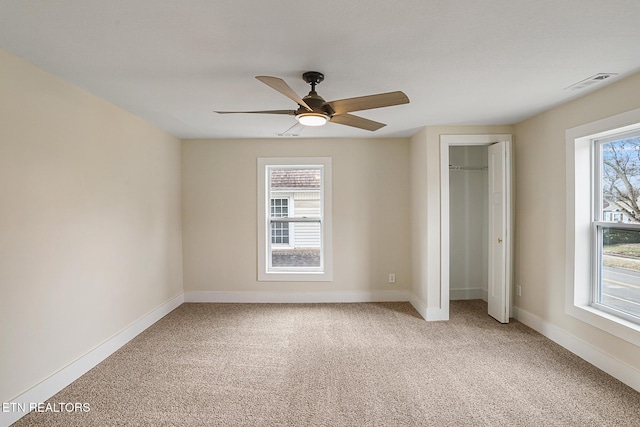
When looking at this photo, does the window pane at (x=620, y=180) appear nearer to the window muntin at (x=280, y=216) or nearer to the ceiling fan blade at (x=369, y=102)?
the ceiling fan blade at (x=369, y=102)

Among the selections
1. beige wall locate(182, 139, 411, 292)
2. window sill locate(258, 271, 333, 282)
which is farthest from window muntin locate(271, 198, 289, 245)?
window sill locate(258, 271, 333, 282)

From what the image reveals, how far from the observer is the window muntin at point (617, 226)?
2.47 meters

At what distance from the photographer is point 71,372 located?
2418mm

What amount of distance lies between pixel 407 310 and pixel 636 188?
258 centimetres

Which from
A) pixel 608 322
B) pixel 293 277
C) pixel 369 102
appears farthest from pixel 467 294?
pixel 369 102

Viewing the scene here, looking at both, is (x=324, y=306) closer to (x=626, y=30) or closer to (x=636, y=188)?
(x=636, y=188)

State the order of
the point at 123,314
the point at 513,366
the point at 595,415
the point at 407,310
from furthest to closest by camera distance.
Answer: the point at 407,310
the point at 123,314
the point at 513,366
the point at 595,415

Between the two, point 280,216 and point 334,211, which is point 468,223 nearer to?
point 334,211

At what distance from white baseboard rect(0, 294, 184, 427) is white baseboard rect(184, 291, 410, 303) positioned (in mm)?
920

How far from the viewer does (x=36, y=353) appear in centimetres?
213

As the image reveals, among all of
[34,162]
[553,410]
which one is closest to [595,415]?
[553,410]

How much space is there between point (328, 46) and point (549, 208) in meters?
2.81

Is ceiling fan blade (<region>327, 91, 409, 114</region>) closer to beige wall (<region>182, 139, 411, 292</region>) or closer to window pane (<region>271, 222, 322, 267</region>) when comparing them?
beige wall (<region>182, 139, 411, 292</region>)

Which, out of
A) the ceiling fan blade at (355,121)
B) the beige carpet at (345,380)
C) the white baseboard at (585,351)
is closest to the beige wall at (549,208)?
the white baseboard at (585,351)
